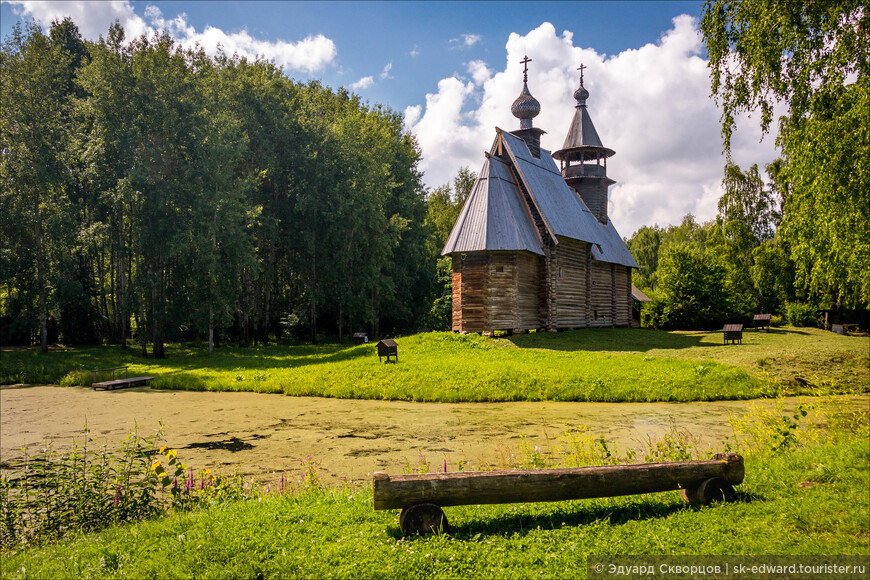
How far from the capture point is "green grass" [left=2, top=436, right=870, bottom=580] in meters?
4.80

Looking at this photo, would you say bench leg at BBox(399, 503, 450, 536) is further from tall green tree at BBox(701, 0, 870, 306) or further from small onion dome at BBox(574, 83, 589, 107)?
small onion dome at BBox(574, 83, 589, 107)

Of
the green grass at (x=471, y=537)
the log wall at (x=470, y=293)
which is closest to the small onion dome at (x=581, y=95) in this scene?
the log wall at (x=470, y=293)

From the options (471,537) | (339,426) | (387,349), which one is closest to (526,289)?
(387,349)

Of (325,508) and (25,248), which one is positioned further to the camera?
(25,248)

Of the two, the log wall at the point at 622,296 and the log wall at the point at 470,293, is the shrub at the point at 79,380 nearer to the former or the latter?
the log wall at the point at 470,293

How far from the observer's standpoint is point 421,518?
5480 mm

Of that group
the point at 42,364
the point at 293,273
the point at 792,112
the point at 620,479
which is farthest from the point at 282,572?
the point at 293,273

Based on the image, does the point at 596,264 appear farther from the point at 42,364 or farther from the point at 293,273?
the point at 42,364

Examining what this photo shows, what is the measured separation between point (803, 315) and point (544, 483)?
1678 inches

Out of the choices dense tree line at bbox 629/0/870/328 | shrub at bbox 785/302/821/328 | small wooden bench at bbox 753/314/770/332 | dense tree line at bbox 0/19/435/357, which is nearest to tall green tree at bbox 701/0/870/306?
dense tree line at bbox 629/0/870/328

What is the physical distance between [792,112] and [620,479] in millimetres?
8427

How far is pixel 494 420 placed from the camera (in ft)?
41.8

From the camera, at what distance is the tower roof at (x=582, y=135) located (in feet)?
118

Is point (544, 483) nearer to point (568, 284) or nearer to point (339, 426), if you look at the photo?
point (339, 426)
